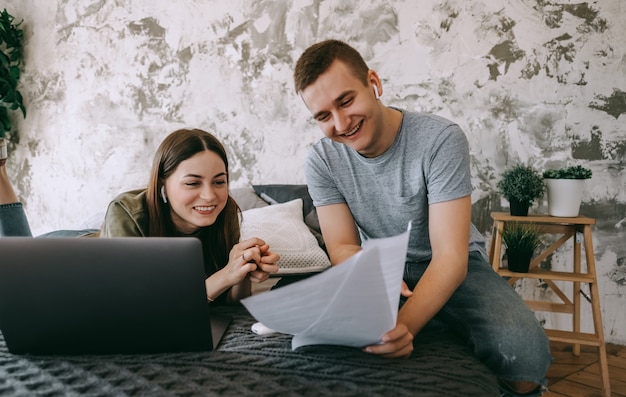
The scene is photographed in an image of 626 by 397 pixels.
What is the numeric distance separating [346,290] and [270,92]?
200 cm

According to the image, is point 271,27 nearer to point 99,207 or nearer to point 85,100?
point 85,100

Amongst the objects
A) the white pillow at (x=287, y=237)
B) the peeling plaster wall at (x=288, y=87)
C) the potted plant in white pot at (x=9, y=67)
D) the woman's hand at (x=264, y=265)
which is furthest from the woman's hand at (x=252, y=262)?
the potted plant in white pot at (x=9, y=67)

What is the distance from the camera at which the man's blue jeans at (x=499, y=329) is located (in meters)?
0.98

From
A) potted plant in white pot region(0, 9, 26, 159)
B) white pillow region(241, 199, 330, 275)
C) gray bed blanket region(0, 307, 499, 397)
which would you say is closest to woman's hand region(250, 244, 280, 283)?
gray bed blanket region(0, 307, 499, 397)

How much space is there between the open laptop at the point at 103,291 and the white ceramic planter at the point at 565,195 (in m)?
1.53

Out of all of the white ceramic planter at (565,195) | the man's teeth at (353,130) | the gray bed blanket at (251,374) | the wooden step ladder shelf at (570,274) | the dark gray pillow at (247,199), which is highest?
the man's teeth at (353,130)

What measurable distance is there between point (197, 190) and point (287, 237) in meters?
0.52

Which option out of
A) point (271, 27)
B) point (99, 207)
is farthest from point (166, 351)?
point (99, 207)

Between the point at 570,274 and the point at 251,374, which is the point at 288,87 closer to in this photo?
the point at 570,274

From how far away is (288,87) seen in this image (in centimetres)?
239

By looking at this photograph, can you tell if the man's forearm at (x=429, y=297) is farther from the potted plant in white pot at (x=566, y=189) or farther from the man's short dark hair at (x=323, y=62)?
the potted plant in white pot at (x=566, y=189)

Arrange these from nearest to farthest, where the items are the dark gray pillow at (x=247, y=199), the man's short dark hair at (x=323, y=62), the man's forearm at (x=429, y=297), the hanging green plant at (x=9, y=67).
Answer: the man's forearm at (x=429, y=297)
the man's short dark hair at (x=323, y=62)
the dark gray pillow at (x=247, y=199)
the hanging green plant at (x=9, y=67)

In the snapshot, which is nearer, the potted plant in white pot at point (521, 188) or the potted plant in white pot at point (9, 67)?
the potted plant in white pot at point (521, 188)

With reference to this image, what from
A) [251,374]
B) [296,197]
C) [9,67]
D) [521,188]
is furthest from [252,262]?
[9,67]
